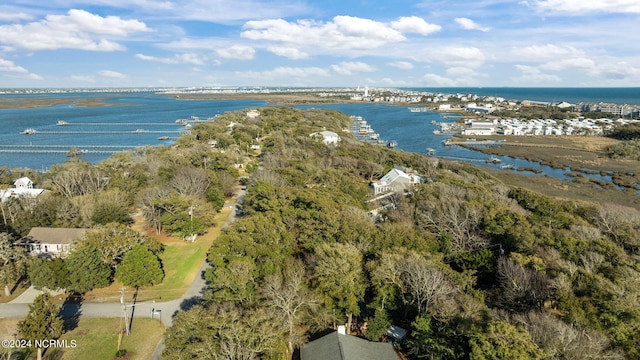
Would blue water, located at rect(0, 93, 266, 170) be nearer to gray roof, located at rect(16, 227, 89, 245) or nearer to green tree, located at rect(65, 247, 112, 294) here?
gray roof, located at rect(16, 227, 89, 245)

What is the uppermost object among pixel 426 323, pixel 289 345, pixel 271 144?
pixel 271 144

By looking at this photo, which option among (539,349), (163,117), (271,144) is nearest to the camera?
(539,349)

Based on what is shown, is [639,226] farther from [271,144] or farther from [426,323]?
[271,144]

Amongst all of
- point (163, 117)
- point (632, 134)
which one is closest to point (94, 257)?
point (632, 134)

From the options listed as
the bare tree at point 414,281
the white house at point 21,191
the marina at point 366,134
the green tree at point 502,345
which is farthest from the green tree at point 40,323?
the marina at point 366,134

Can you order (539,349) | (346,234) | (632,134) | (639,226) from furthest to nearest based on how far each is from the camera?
(632,134), (639,226), (346,234), (539,349)

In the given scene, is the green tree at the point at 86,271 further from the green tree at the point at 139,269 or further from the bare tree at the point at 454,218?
the bare tree at the point at 454,218

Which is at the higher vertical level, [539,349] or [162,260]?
[539,349]

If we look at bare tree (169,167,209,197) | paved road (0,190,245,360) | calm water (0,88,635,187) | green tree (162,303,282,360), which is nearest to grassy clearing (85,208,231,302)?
paved road (0,190,245,360)
